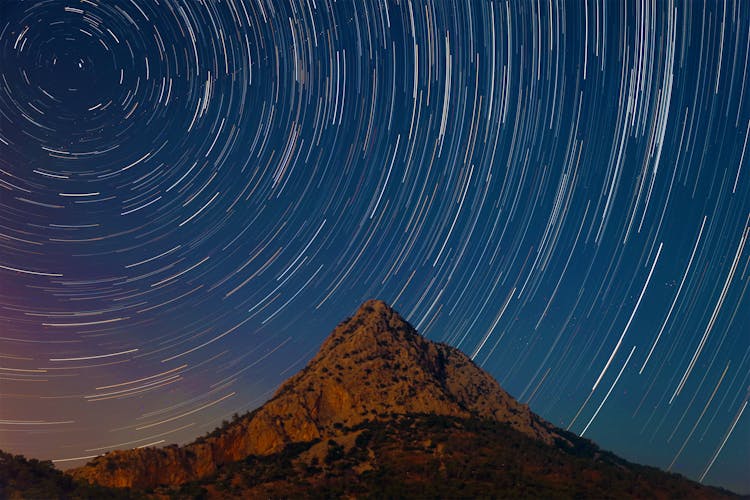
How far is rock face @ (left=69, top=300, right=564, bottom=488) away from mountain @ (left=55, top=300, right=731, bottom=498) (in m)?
0.20

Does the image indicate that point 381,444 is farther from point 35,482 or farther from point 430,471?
point 35,482

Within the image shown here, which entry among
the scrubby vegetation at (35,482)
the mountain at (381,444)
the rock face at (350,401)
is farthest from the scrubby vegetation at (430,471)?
the scrubby vegetation at (35,482)

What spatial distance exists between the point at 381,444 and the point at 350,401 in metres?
15.8

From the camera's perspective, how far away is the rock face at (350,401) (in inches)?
3219

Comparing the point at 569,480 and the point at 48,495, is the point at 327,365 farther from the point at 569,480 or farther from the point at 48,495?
the point at 48,495

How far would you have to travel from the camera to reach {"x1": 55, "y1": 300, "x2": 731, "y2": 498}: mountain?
2763 inches

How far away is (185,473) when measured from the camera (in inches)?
3273

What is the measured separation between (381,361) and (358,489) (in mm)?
36063

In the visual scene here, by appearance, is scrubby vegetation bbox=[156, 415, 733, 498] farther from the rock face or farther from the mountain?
the rock face

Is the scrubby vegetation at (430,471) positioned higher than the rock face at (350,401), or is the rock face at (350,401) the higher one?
the rock face at (350,401)

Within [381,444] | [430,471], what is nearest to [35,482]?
[430,471]

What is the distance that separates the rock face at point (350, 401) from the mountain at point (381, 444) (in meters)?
0.20

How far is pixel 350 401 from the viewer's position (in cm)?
9575

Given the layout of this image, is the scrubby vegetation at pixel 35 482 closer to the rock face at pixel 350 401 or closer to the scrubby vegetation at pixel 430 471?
the scrubby vegetation at pixel 430 471
